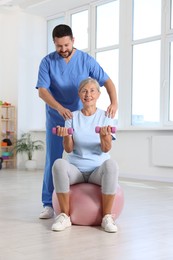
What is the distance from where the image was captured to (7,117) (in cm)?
790

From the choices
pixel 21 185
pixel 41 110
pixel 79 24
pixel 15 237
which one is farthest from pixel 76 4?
pixel 15 237

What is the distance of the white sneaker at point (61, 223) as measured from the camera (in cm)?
252

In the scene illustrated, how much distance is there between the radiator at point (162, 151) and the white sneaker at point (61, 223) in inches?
126

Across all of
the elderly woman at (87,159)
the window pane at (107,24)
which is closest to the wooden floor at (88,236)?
the elderly woman at (87,159)

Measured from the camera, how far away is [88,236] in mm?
2391

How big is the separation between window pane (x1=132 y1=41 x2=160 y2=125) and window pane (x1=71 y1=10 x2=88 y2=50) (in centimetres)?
131

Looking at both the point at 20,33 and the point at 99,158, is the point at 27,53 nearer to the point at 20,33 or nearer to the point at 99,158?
the point at 20,33

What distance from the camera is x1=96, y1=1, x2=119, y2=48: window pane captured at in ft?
22.5

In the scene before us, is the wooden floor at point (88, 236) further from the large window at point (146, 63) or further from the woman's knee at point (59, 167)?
the large window at point (146, 63)

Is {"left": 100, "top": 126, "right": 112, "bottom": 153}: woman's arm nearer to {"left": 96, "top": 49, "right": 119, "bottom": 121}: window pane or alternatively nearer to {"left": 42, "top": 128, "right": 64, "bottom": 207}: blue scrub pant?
{"left": 42, "top": 128, "right": 64, "bottom": 207}: blue scrub pant

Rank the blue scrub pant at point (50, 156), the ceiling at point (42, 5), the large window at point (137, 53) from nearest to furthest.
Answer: the blue scrub pant at point (50, 156) → the large window at point (137, 53) → the ceiling at point (42, 5)

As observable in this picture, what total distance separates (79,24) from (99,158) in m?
5.37

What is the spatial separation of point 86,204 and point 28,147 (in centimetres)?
512

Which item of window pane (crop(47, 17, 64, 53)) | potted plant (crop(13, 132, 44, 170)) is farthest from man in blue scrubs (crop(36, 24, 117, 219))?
window pane (crop(47, 17, 64, 53))
